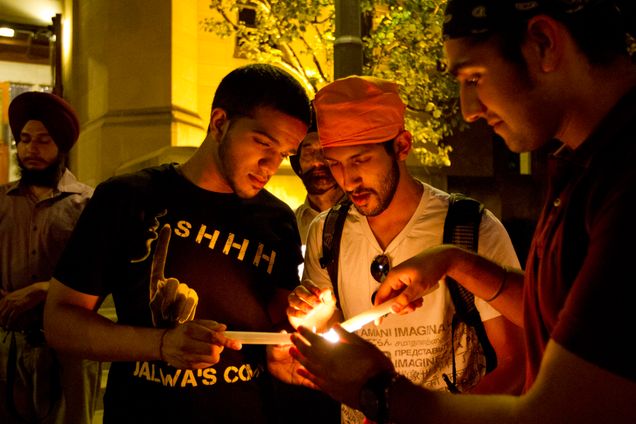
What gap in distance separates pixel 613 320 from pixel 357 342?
2.41 ft

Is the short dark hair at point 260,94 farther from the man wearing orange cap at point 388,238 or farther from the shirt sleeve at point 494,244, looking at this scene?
the shirt sleeve at point 494,244

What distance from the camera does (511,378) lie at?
8.08ft

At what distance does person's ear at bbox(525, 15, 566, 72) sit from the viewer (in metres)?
1.61

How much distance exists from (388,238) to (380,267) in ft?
0.64

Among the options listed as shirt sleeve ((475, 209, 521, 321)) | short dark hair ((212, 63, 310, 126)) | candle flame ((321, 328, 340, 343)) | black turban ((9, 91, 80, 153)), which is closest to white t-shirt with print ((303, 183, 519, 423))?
shirt sleeve ((475, 209, 521, 321))

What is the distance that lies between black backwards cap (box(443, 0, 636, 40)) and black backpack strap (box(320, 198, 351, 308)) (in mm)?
1461

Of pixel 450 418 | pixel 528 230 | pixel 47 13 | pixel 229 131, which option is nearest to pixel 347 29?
pixel 229 131

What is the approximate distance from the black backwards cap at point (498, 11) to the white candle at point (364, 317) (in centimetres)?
103

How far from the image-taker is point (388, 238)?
3.10 m

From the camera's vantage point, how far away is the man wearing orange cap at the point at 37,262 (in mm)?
4402

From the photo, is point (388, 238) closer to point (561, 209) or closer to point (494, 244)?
point (494, 244)

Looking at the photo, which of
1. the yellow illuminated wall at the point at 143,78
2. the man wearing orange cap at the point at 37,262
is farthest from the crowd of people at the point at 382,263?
the yellow illuminated wall at the point at 143,78

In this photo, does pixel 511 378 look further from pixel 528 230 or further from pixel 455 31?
pixel 528 230

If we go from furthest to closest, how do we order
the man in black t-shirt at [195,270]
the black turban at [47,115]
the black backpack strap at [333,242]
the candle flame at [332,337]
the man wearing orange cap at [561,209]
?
the black turban at [47,115] → the black backpack strap at [333,242] → the man in black t-shirt at [195,270] → the candle flame at [332,337] → the man wearing orange cap at [561,209]
